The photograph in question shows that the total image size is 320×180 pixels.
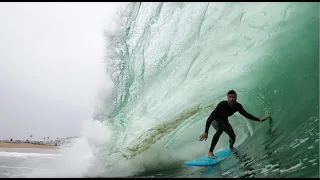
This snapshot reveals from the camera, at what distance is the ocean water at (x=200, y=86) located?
23.1ft

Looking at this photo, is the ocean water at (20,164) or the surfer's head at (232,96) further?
the ocean water at (20,164)

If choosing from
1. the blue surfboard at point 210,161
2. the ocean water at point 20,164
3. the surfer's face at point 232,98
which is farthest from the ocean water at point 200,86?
the ocean water at point 20,164

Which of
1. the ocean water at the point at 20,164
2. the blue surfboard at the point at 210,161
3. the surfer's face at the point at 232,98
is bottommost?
the blue surfboard at the point at 210,161

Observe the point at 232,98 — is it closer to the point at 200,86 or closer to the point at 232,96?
the point at 232,96

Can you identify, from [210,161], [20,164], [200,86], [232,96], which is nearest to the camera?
[232,96]

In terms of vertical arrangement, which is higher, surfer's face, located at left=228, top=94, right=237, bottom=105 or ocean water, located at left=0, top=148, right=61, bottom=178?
ocean water, located at left=0, top=148, right=61, bottom=178

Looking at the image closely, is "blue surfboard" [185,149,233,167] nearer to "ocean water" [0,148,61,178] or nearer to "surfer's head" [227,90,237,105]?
"surfer's head" [227,90,237,105]

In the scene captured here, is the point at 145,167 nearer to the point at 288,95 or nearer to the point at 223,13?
the point at 288,95

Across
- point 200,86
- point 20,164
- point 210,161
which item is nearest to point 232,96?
point 210,161

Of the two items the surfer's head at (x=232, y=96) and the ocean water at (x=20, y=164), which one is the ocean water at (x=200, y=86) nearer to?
the surfer's head at (x=232, y=96)

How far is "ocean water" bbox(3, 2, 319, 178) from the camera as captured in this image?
277 inches

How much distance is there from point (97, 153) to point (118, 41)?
3.79 metres

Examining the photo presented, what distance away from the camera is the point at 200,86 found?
9000 mm

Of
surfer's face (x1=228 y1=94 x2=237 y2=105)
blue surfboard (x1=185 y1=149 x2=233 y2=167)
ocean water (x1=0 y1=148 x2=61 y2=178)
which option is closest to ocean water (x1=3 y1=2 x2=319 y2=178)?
blue surfboard (x1=185 y1=149 x2=233 y2=167)
